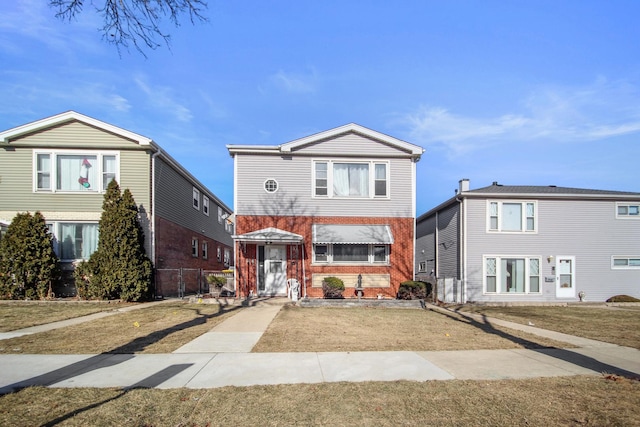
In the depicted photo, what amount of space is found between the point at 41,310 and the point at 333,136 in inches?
494

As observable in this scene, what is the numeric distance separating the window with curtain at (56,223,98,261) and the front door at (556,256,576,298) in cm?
2074

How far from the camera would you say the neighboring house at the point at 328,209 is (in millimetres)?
17172

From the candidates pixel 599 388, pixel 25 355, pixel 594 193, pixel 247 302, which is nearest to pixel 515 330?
pixel 599 388

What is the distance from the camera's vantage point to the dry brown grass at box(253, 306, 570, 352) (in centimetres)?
798

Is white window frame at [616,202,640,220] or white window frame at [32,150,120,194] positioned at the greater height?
white window frame at [32,150,120,194]

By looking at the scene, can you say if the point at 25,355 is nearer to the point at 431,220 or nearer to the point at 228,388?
the point at 228,388

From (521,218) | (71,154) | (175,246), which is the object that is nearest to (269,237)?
(175,246)

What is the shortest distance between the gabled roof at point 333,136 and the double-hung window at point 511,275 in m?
6.29

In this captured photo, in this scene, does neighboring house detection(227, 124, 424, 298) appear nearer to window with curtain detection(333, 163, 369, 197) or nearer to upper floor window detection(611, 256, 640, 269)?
window with curtain detection(333, 163, 369, 197)

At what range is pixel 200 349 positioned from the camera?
297 inches

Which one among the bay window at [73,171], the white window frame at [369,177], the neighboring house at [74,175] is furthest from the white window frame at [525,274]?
the bay window at [73,171]

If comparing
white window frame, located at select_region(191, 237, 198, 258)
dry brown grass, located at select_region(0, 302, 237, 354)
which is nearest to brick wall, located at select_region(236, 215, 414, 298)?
dry brown grass, located at select_region(0, 302, 237, 354)

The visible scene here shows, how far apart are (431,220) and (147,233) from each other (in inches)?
593

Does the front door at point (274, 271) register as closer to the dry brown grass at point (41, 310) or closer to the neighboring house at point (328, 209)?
the neighboring house at point (328, 209)
